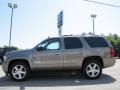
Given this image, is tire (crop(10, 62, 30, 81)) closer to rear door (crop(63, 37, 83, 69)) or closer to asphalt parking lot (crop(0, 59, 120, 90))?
asphalt parking lot (crop(0, 59, 120, 90))

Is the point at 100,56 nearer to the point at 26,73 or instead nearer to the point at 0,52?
the point at 26,73

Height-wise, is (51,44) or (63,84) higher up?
(51,44)

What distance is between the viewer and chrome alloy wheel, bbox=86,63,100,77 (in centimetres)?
1246

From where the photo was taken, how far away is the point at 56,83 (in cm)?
1154

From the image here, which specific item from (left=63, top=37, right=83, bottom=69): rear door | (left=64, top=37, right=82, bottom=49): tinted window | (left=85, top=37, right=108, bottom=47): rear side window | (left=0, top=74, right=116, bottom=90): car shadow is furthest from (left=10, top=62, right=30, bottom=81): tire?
(left=85, top=37, right=108, bottom=47): rear side window

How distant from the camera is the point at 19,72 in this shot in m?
12.3

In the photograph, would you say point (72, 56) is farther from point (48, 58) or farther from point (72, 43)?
point (48, 58)

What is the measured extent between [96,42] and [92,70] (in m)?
1.25

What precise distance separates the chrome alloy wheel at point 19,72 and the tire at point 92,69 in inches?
97.6

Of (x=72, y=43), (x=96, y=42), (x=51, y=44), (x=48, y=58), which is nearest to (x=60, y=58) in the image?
(x=48, y=58)

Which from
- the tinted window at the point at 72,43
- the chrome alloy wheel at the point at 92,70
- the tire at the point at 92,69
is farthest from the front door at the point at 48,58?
the chrome alloy wheel at the point at 92,70

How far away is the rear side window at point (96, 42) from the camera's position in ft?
41.9

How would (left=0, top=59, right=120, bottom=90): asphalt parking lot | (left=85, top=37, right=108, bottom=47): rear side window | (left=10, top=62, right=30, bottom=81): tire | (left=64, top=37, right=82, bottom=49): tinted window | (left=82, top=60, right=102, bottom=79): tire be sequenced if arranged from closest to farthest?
(left=0, top=59, right=120, bottom=90): asphalt parking lot < (left=10, top=62, right=30, bottom=81): tire < (left=82, top=60, right=102, bottom=79): tire < (left=64, top=37, right=82, bottom=49): tinted window < (left=85, top=37, right=108, bottom=47): rear side window

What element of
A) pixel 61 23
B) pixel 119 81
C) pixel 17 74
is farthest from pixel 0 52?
pixel 119 81
